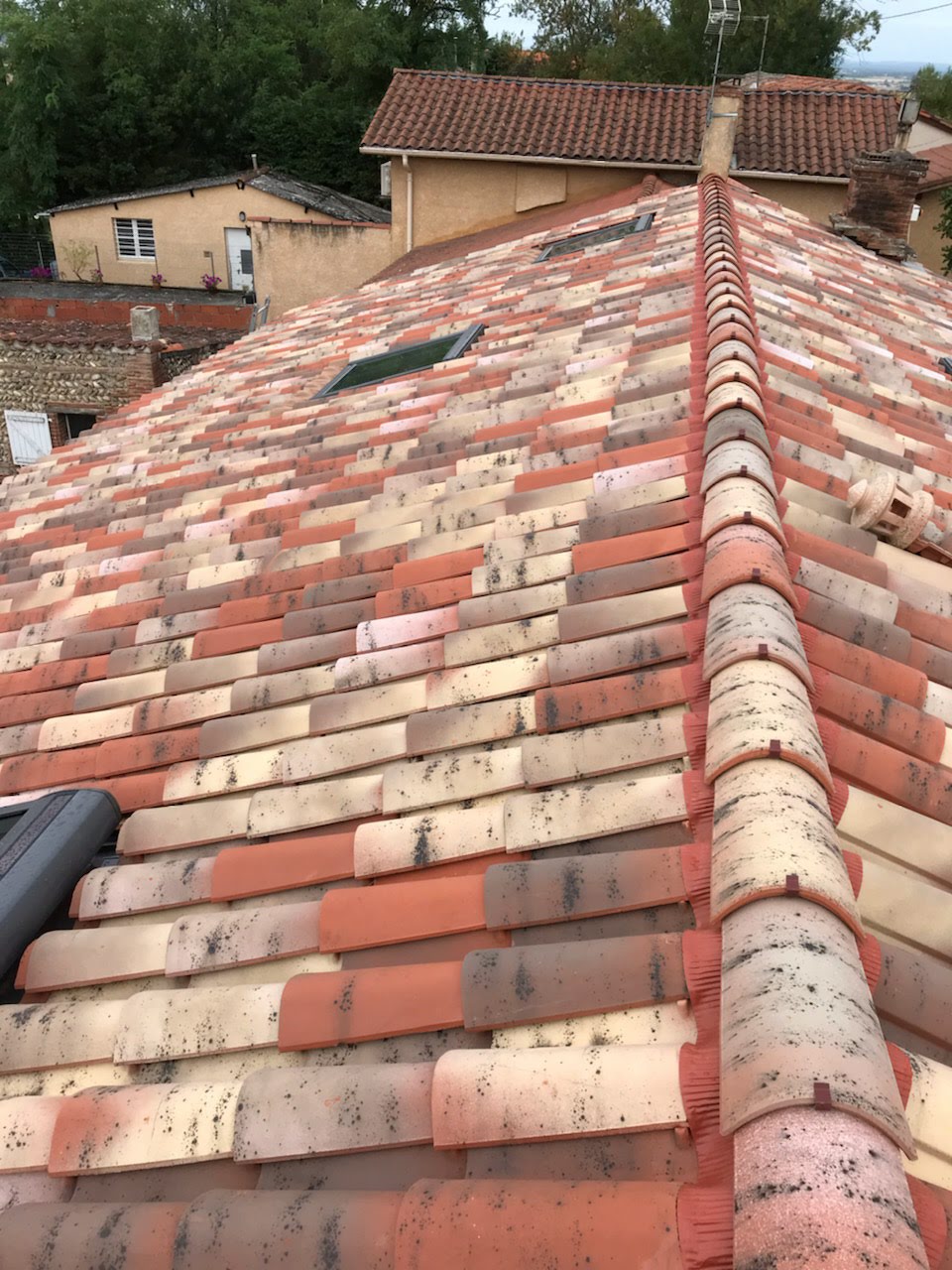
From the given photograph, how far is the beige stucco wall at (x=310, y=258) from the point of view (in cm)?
1677

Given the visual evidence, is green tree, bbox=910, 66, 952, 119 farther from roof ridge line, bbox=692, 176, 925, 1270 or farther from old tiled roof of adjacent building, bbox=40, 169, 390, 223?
roof ridge line, bbox=692, 176, 925, 1270

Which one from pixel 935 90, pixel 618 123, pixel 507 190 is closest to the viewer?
pixel 507 190

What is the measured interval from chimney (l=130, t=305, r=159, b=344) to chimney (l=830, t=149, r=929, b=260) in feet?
37.3

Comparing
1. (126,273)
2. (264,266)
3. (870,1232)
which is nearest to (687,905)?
(870,1232)

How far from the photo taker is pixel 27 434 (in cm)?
1689

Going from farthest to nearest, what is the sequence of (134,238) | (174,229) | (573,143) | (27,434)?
(134,238) < (174,229) < (27,434) < (573,143)

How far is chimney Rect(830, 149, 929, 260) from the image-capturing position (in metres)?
10.5

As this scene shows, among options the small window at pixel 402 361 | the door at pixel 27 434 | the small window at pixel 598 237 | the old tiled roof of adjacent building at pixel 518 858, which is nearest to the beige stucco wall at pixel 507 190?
the small window at pixel 598 237

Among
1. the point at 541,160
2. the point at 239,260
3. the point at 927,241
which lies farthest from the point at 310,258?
the point at 927,241

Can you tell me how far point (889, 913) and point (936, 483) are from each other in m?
2.70

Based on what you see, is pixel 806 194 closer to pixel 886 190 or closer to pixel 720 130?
pixel 886 190

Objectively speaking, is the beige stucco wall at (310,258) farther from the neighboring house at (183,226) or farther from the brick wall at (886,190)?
the brick wall at (886,190)

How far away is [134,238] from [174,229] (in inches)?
70.8

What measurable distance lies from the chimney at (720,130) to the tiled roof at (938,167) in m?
13.3
